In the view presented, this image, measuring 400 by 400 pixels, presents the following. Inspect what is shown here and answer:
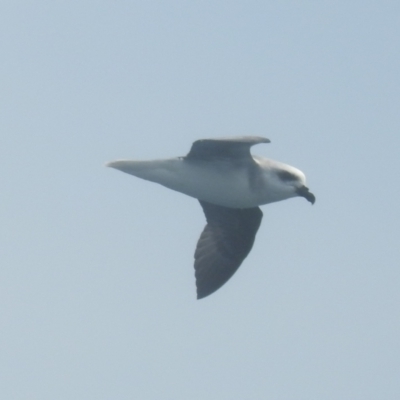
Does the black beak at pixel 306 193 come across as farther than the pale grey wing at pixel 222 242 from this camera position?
No

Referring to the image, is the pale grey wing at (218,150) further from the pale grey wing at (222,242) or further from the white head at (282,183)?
the pale grey wing at (222,242)

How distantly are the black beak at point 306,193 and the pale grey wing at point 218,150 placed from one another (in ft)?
3.91

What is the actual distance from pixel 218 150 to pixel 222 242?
323 cm

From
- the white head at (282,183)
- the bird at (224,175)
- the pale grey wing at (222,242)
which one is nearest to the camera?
the bird at (224,175)

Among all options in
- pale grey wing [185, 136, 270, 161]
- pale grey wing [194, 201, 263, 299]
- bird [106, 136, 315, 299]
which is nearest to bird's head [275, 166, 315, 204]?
bird [106, 136, 315, 299]

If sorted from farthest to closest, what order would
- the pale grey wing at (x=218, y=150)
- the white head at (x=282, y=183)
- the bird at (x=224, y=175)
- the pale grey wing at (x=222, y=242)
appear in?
the pale grey wing at (x=222, y=242), the white head at (x=282, y=183), the bird at (x=224, y=175), the pale grey wing at (x=218, y=150)

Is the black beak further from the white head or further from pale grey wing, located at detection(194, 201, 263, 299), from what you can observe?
pale grey wing, located at detection(194, 201, 263, 299)

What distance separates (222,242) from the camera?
2089 centimetres

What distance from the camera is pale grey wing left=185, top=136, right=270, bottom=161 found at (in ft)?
57.7

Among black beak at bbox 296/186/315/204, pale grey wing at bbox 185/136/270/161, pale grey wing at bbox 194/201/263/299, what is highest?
pale grey wing at bbox 185/136/270/161

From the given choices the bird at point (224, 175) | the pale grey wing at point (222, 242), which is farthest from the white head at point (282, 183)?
the pale grey wing at point (222, 242)

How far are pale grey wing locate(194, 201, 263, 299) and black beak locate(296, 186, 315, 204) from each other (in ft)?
6.24

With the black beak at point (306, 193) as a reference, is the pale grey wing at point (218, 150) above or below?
above

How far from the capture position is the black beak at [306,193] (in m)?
18.9
